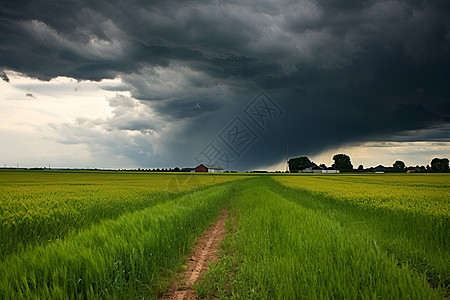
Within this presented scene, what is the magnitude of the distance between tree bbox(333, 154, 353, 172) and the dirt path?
163m

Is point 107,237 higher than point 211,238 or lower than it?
higher

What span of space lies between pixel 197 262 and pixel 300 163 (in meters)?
185

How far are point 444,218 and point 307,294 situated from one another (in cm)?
702

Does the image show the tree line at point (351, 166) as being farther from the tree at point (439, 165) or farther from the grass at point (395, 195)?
the grass at point (395, 195)

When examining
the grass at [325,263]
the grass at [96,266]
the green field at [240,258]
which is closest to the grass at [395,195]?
the green field at [240,258]

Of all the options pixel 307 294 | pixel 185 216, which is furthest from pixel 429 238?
pixel 185 216

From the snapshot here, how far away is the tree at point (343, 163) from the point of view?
6171 inches

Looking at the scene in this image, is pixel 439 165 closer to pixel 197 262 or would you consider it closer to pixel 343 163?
pixel 343 163

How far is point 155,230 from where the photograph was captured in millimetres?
6227

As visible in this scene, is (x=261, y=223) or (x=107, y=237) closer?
(x=107, y=237)

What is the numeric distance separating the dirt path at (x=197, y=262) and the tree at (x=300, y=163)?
179514mm

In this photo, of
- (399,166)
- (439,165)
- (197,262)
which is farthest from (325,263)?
(399,166)

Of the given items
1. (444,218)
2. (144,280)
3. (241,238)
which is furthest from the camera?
(444,218)

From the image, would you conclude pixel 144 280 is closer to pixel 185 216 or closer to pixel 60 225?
pixel 185 216
